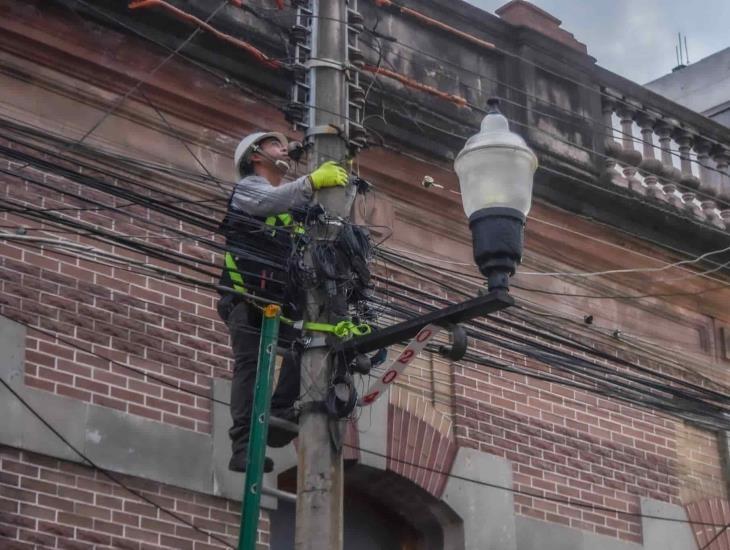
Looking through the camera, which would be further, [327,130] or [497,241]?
[327,130]

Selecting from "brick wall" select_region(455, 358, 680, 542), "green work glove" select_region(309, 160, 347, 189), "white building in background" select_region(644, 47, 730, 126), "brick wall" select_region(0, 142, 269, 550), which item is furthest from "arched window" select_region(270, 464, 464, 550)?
"white building in background" select_region(644, 47, 730, 126)

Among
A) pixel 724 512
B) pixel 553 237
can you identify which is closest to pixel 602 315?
pixel 553 237

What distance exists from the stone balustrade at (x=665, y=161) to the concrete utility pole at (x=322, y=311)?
514 cm

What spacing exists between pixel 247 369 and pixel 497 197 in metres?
1.65

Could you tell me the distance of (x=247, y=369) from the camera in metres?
10.1

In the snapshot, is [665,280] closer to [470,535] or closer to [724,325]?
[724,325]

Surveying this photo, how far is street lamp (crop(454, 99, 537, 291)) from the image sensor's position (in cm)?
958

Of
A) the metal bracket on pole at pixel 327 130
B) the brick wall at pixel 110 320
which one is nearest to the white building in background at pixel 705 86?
the brick wall at pixel 110 320

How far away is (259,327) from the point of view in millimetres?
10219

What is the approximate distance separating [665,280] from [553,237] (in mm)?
1322

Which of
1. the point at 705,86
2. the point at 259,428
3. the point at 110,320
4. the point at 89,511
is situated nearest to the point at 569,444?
the point at 110,320

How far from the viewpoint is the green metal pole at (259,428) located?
8836 mm

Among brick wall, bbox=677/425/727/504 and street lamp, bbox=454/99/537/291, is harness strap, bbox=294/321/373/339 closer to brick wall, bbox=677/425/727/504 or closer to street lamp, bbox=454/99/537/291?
street lamp, bbox=454/99/537/291

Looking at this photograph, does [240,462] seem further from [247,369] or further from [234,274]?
[234,274]
